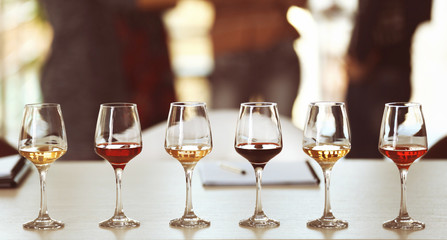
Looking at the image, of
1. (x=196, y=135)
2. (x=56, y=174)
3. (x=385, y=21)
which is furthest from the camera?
(x=385, y=21)

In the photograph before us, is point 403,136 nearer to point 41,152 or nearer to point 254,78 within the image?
point 41,152

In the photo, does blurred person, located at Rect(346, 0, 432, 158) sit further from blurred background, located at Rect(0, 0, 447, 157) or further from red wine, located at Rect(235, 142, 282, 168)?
red wine, located at Rect(235, 142, 282, 168)

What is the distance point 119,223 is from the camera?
1.13m

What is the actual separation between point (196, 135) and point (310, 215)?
25cm

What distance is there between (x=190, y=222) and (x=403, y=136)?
1.25 feet

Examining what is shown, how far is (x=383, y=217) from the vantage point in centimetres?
119

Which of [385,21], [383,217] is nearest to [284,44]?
[385,21]

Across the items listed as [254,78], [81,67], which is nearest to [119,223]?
[81,67]

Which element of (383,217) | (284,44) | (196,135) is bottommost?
(383,217)

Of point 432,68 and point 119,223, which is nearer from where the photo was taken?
point 119,223

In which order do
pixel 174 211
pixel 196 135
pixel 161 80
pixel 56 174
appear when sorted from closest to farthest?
pixel 196 135, pixel 174 211, pixel 56 174, pixel 161 80

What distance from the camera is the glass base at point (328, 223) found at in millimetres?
1120

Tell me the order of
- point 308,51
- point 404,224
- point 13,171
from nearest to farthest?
point 404,224, point 13,171, point 308,51

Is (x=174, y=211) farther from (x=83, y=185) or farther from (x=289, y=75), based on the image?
(x=289, y=75)
